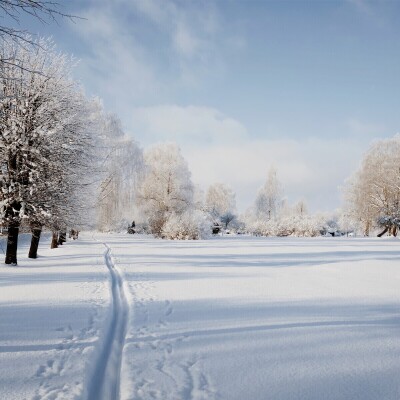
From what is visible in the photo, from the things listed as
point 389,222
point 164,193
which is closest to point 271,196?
point 389,222

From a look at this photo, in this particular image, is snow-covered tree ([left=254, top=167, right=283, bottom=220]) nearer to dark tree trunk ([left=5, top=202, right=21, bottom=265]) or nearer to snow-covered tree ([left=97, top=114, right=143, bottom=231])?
snow-covered tree ([left=97, top=114, right=143, bottom=231])

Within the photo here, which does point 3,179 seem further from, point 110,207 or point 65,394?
point 110,207

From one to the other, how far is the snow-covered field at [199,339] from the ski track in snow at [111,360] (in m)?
0.01

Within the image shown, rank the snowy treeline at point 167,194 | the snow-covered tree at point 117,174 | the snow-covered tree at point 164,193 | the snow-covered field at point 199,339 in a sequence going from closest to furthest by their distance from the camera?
the snow-covered field at point 199,339 → the snow-covered tree at point 117,174 → the snowy treeline at point 167,194 → the snow-covered tree at point 164,193

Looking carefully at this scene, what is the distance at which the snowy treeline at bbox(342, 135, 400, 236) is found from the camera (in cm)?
3652

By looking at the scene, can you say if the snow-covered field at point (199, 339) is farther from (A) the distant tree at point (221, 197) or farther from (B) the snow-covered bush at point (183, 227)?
(A) the distant tree at point (221, 197)

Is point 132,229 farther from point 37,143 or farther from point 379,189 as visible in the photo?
point 37,143

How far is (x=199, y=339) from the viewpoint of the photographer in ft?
15.3

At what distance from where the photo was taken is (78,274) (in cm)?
1014

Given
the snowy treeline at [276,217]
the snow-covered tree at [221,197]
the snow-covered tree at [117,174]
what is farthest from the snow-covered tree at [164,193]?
the snow-covered tree at [221,197]

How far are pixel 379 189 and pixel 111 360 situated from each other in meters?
40.6

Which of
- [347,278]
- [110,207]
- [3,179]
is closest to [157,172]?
[110,207]

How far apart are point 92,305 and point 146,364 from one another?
302 cm

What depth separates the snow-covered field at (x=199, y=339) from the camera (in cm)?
332
